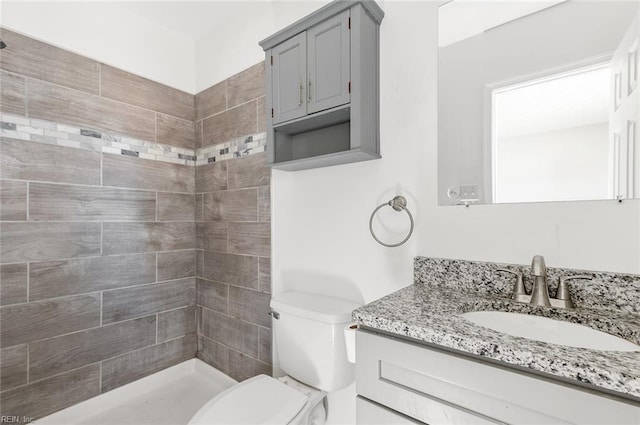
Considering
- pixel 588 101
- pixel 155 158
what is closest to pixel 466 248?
pixel 588 101

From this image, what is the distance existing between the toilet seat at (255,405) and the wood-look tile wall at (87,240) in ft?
3.55

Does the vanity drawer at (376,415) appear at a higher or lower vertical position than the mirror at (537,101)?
lower

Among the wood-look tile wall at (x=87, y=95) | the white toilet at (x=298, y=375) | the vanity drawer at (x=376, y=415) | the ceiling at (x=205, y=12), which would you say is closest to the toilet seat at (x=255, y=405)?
the white toilet at (x=298, y=375)

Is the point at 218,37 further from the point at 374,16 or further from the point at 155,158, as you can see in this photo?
Result: the point at 374,16

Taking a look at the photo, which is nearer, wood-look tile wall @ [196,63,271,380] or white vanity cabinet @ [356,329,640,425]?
white vanity cabinet @ [356,329,640,425]

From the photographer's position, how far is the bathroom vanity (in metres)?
0.55

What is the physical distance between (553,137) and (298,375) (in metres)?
1.37

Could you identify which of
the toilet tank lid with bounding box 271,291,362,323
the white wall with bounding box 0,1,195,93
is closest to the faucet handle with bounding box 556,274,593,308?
the toilet tank lid with bounding box 271,291,362,323

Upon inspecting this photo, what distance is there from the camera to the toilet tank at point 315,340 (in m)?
1.23

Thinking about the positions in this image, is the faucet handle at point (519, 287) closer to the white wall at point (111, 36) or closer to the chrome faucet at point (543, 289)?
the chrome faucet at point (543, 289)

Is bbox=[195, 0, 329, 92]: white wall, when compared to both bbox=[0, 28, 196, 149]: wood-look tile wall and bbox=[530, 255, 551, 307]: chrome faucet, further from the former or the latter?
bbox=[530, 255, 551, 307]: chrome faucet

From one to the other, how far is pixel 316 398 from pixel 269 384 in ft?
0.73

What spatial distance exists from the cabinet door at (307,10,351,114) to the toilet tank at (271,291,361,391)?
88cm

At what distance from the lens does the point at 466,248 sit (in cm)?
114
